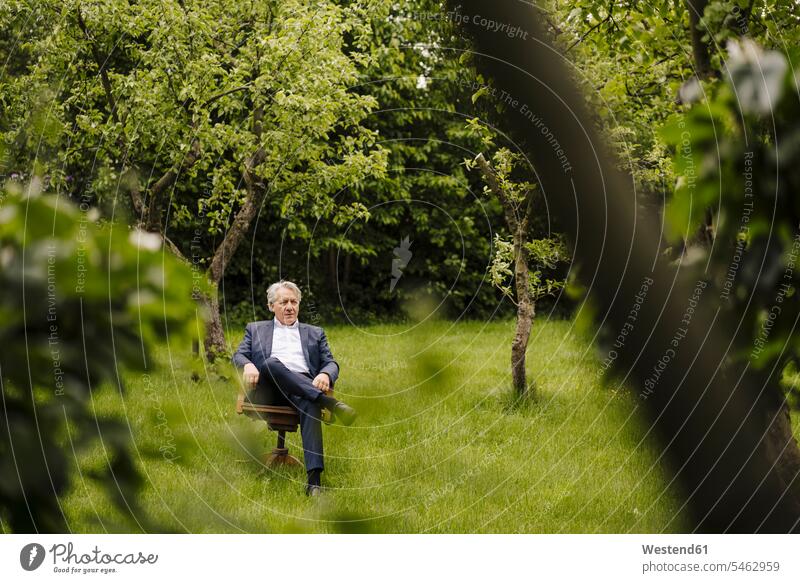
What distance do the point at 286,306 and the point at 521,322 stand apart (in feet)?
2.96

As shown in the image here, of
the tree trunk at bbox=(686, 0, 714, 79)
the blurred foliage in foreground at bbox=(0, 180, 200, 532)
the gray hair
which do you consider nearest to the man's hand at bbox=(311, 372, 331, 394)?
the gray hair

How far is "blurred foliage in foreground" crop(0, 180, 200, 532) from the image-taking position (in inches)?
28.5

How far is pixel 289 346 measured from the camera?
2.76m

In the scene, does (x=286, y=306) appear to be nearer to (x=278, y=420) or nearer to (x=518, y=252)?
(x=278, y=420)

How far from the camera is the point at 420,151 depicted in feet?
9.32

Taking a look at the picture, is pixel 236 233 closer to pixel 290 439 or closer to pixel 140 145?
pixel 140 145

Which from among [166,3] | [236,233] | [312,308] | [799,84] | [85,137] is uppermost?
[166,3]

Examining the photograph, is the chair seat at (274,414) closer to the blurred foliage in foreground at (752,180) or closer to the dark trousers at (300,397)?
the dark trousers at (300,397)

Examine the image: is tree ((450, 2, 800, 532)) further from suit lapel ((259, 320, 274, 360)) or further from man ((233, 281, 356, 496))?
suit lapel ((259, 320, 274, 360))

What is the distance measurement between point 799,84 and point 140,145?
8.01 feet

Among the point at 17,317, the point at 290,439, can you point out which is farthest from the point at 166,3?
the point at 17,317

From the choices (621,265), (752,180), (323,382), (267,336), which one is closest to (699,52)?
(752,180)
